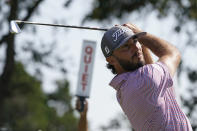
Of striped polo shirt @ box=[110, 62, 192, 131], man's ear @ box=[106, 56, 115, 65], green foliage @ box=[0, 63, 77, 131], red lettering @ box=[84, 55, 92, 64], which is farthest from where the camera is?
green foliage @ box=[0, 63, 77, 131]

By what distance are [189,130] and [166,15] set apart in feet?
44.1

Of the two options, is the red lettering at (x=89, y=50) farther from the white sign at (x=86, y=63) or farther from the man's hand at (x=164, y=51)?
the man's hand at (x=164, y=51)

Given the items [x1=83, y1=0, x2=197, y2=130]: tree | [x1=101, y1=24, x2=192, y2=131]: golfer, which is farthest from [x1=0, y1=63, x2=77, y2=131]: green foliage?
[x1=101, y1=24, x2=192, y2=131]: golfer

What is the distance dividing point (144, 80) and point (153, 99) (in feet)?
0.50

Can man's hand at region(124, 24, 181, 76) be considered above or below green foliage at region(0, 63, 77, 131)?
above

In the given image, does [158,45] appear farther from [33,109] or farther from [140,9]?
[33,109]

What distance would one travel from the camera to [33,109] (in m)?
54.8

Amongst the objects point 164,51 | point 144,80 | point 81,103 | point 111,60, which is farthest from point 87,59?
point 144,80

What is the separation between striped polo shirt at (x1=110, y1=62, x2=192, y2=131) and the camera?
13.3 feet

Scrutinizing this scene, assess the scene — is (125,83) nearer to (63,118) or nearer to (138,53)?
(138,53)

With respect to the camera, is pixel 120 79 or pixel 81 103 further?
pixel 81 103

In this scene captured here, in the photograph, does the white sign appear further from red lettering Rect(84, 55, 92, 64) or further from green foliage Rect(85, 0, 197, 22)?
green foliage Rect(85, 0, 197, 22)

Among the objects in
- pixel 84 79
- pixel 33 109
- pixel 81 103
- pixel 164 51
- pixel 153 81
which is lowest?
pixel 33 109

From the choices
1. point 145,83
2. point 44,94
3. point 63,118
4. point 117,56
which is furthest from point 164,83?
point 63,118
